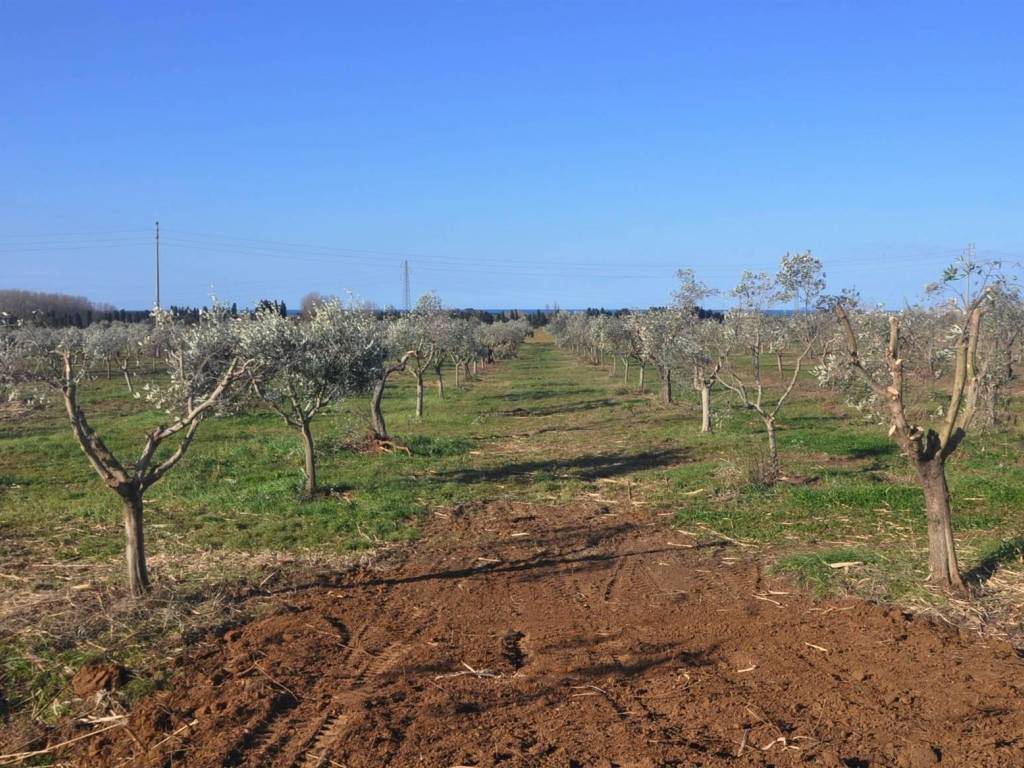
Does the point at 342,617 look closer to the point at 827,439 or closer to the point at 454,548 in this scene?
the point at 454,548

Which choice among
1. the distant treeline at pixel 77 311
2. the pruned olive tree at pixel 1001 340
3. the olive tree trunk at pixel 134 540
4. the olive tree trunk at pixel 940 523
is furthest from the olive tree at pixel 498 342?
the olive tree trunk at pixel 940 523

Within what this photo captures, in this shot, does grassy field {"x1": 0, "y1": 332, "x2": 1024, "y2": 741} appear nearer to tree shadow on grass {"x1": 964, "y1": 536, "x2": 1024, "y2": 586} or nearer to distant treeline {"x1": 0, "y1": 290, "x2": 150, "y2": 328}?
tree shadow on grass {"x1": 964, "y1": 536, "x2": 1024, "y2": 586}

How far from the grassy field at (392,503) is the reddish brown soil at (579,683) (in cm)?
98

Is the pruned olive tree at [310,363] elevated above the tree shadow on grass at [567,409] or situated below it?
above

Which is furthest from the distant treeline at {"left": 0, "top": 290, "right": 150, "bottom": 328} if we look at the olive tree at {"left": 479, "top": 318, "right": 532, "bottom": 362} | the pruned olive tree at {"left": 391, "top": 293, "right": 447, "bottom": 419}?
the pruned olive tree at {"left": 391, "top": 293, "right": 447, "bottom": 419}

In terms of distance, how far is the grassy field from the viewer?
9.39 metres

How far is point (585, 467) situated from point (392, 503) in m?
5.89

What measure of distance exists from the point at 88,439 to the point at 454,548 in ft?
18.2

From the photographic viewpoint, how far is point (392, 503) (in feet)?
50.0

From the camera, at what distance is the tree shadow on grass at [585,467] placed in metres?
18.2

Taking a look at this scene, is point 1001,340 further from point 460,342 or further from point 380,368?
point 460,342

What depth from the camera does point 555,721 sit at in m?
6.84

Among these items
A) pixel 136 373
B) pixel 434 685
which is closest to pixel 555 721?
pixel 434 685

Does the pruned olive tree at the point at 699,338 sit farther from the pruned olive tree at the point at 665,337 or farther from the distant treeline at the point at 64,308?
the distant treeline at the point at 64,308
